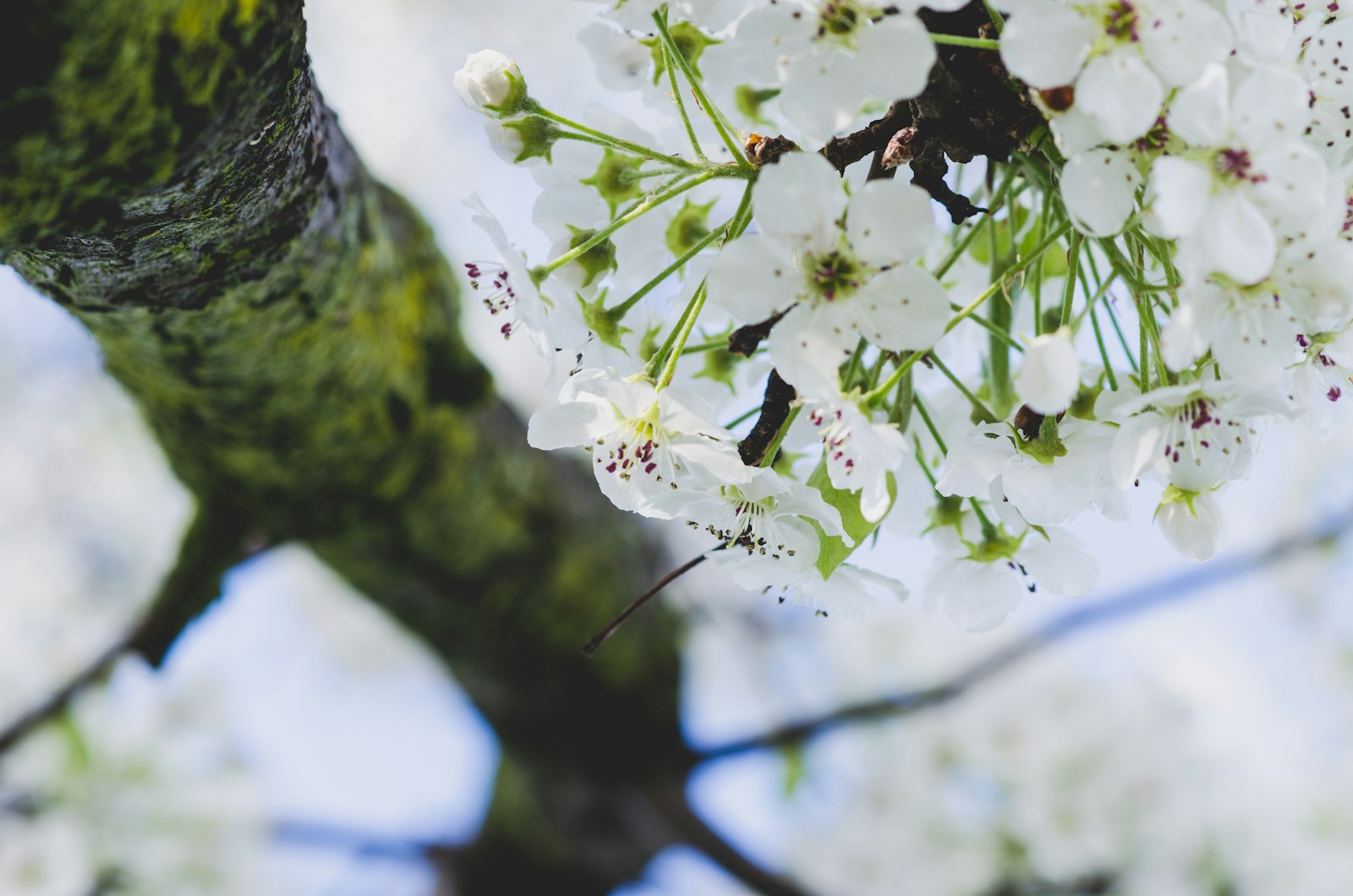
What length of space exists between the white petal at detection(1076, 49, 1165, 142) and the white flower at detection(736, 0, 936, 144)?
67 mm

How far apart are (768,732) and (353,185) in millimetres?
1333

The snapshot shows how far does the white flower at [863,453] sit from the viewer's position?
49 centimetres

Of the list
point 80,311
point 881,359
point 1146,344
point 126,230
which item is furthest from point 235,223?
point 1146,344

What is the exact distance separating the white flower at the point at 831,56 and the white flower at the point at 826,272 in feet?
0.08

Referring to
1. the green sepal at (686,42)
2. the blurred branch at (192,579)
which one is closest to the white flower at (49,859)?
the blurred branch at (192,579)

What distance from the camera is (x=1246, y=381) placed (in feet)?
1.48

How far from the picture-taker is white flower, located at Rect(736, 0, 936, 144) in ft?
1.35

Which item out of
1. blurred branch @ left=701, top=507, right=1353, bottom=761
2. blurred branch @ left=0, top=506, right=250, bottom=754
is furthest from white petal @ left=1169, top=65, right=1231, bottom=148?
blurred branch @ left=701, top=507, right=1353, bottom=761

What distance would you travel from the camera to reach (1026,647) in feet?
6.15

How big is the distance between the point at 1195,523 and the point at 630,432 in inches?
12.8

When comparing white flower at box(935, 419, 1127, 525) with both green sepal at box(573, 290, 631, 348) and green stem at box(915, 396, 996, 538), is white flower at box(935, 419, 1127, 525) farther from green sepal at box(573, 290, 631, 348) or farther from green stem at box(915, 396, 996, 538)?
green sepal at box(573, 290, 631, 348)

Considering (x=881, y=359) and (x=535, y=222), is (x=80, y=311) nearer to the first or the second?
(x=535, y=222)

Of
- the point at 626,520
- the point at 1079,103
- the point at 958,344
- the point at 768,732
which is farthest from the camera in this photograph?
the point at 626,520

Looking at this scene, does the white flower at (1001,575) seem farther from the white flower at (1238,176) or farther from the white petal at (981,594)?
the white flower at (1238,176)
